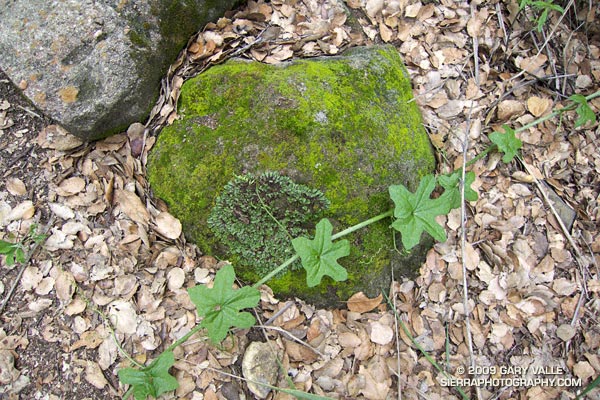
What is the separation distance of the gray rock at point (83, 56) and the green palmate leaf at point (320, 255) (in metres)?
1.34

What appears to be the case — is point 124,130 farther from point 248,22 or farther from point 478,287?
point 478,287

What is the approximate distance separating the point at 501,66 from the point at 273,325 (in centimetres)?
246

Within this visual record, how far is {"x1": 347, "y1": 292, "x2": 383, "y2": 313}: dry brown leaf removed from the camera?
2.50 m

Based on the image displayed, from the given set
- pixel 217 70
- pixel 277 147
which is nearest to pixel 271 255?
pixel 277 147

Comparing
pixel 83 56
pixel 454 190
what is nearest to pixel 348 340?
pixel 454 190

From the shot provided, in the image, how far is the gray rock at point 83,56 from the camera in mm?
2336

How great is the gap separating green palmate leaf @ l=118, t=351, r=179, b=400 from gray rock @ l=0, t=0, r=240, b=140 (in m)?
1.36

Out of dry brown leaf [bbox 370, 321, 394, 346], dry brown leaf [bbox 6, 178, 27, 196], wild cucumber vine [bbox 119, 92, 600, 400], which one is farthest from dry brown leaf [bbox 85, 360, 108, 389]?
dry brown leaf [bbox 370, 321, 394, 346]

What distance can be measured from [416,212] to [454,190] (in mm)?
320

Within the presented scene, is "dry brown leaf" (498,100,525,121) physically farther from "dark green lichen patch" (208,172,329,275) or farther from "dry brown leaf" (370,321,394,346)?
"dry brown leaf" (370,321,394,346)

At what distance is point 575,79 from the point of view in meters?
3.17

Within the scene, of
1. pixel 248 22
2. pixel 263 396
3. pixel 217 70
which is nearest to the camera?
pixel 263 396

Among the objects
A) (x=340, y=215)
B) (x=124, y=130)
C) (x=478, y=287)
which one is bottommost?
(x=478, y=287)

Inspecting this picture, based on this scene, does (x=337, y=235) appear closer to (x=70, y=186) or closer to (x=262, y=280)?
(x=262, y=280)
